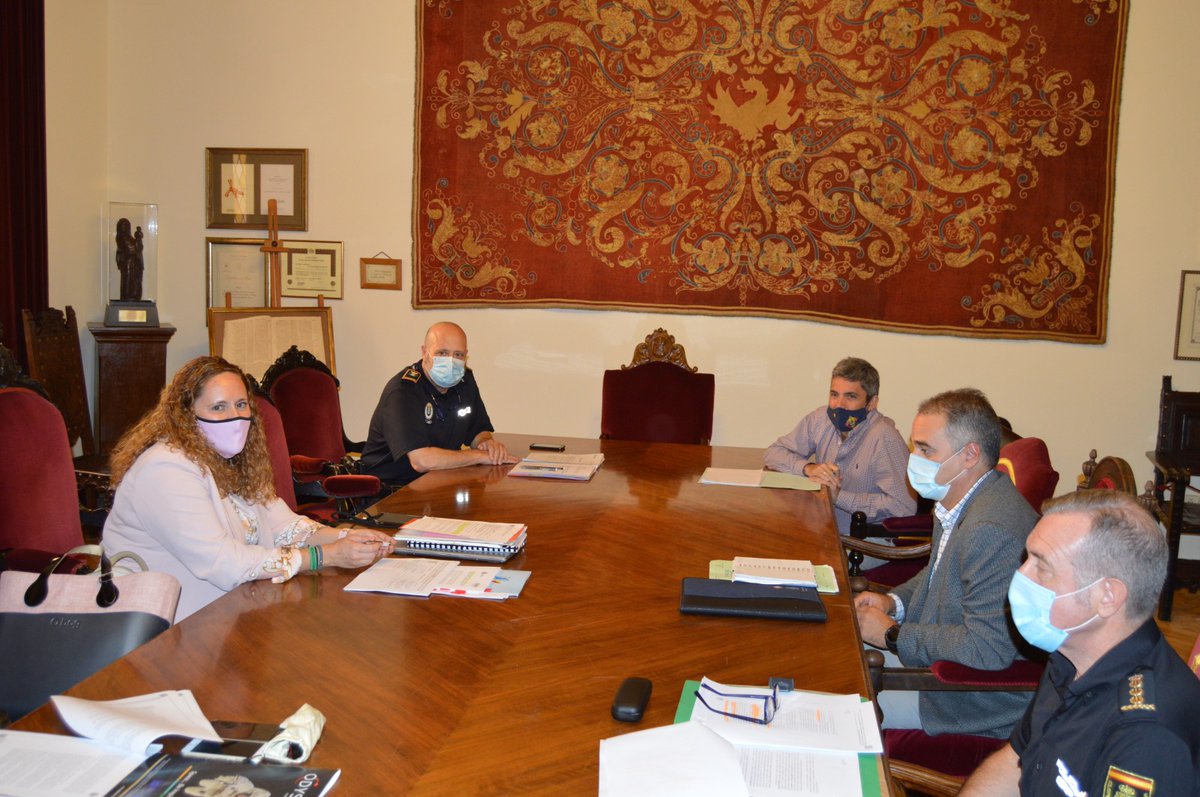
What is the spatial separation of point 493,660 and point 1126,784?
1.06 m

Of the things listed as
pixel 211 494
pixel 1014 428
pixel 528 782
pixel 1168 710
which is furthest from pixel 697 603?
pixel 1014 428

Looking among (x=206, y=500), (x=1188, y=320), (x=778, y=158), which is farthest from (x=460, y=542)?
(x=1188, y=320)

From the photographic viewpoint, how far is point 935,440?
263 cm

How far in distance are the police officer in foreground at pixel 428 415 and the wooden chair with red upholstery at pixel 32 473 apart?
122 cm

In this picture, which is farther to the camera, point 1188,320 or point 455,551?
point 1188,320

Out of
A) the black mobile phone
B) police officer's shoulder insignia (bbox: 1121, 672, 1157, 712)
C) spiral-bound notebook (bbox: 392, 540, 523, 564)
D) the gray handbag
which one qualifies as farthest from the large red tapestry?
the black mobile phone

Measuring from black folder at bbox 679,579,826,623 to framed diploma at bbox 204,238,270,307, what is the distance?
4.28 metres

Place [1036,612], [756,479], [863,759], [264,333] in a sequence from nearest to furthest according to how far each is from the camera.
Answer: [863,759], [1036,612], [756,479], [264,333]

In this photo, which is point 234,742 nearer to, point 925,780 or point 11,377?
point 925,780

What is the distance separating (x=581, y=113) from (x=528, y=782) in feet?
15.0

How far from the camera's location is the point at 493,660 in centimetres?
190

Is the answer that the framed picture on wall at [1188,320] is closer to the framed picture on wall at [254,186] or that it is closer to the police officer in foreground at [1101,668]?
the police officer in foreground at [1101,668]

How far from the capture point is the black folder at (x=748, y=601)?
7.16 ft

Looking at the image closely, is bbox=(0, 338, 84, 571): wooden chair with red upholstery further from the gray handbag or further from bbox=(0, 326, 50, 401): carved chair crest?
the gray handbag
